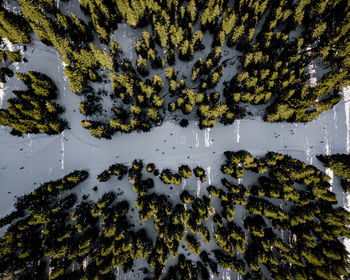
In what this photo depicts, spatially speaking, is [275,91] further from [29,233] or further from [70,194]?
[29,233]

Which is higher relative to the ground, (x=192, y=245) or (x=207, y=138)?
(x=207, y=138)

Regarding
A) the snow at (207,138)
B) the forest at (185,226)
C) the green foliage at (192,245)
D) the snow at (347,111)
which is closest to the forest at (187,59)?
the snow at (207,138)

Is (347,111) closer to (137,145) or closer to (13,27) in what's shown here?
(137,145)

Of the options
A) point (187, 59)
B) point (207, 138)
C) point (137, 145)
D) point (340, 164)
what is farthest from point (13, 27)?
point (340, 164)

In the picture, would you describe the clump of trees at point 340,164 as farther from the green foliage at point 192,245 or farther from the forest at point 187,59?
the green foliage at point 192,245

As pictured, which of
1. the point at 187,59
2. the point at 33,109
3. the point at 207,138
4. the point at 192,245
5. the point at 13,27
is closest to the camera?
the point at 192,245

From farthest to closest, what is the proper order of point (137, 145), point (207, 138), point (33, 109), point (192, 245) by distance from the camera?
point (207, 138) < point (137, 145) < point (33, 109) < point (192, 245)

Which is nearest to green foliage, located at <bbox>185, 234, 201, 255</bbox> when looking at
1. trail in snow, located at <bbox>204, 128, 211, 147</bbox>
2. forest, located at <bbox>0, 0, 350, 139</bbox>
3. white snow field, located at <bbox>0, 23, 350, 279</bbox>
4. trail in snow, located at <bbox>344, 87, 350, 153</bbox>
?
white snow field, located at <bbox>0, 23, 350, 279</bbox>

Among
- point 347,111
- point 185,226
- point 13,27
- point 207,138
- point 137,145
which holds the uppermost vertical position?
point 13,27
